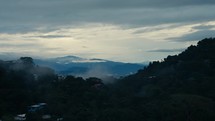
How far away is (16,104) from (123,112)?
7.82 meters

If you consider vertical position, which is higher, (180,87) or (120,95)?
(180,87)

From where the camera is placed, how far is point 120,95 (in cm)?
4684

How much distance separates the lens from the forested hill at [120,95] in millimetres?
35906

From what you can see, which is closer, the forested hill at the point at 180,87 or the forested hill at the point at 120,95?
the forested hill at the point at 120,95

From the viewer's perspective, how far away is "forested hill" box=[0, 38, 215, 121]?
118 ft

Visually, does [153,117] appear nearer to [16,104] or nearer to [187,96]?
[187,96]

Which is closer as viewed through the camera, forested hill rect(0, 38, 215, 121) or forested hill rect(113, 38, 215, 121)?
forested hill rect(0, 38, 215, 121)

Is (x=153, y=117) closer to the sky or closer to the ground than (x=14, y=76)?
closer to the ground

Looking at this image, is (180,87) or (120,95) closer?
(180,87)

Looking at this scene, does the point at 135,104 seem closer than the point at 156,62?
Yes

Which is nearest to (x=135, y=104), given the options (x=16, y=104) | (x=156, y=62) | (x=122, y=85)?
(x=16, y=104)

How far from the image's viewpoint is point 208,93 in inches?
1688

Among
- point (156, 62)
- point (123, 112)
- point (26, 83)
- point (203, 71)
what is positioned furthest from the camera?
point (156, 62)

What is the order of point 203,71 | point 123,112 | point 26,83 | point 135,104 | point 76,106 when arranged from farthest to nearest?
point 203,71 → point 26,83 → point 135,104 → point 76,106 → point 123,112
